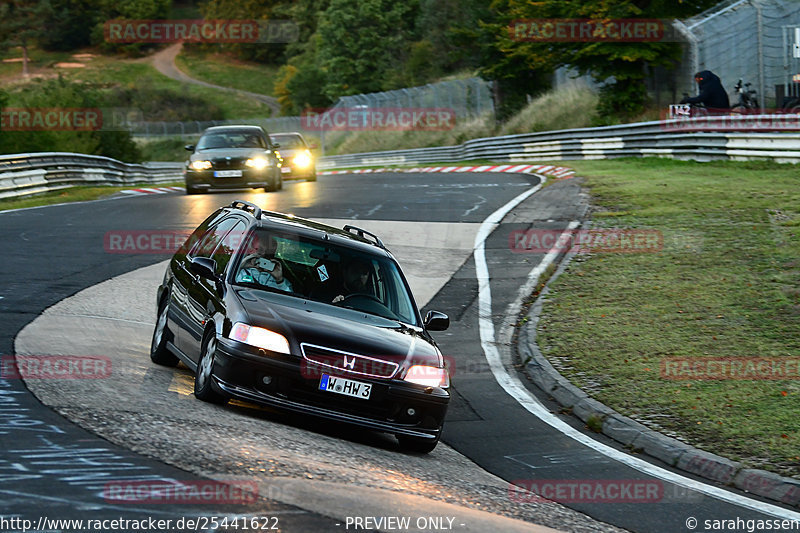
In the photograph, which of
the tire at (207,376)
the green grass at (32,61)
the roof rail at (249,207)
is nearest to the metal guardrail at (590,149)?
the roof rail at (249,207)

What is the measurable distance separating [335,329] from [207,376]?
3.29ft

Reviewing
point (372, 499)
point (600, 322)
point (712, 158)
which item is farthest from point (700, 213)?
point (372, 499)

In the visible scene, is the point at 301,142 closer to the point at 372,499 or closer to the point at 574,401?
the point at 574,401

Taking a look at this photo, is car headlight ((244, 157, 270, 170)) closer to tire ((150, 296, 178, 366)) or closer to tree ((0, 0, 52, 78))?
tire ((150, 296, 178, 366))

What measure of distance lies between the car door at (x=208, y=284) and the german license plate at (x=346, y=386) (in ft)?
3.67

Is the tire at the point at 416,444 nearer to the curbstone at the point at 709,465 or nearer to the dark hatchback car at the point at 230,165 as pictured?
the curbstone at the point at 709,465

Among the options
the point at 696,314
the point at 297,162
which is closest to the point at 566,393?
the point at 696,314

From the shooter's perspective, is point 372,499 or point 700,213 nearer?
point 372,499

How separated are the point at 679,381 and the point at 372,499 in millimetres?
5263

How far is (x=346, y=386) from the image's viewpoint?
7707mm

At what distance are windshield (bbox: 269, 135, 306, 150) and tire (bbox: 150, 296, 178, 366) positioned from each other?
24724 millimetres

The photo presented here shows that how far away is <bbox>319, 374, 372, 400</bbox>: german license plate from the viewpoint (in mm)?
7684

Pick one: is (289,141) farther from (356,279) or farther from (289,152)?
(356,279)

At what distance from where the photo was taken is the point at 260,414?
26.7ft
